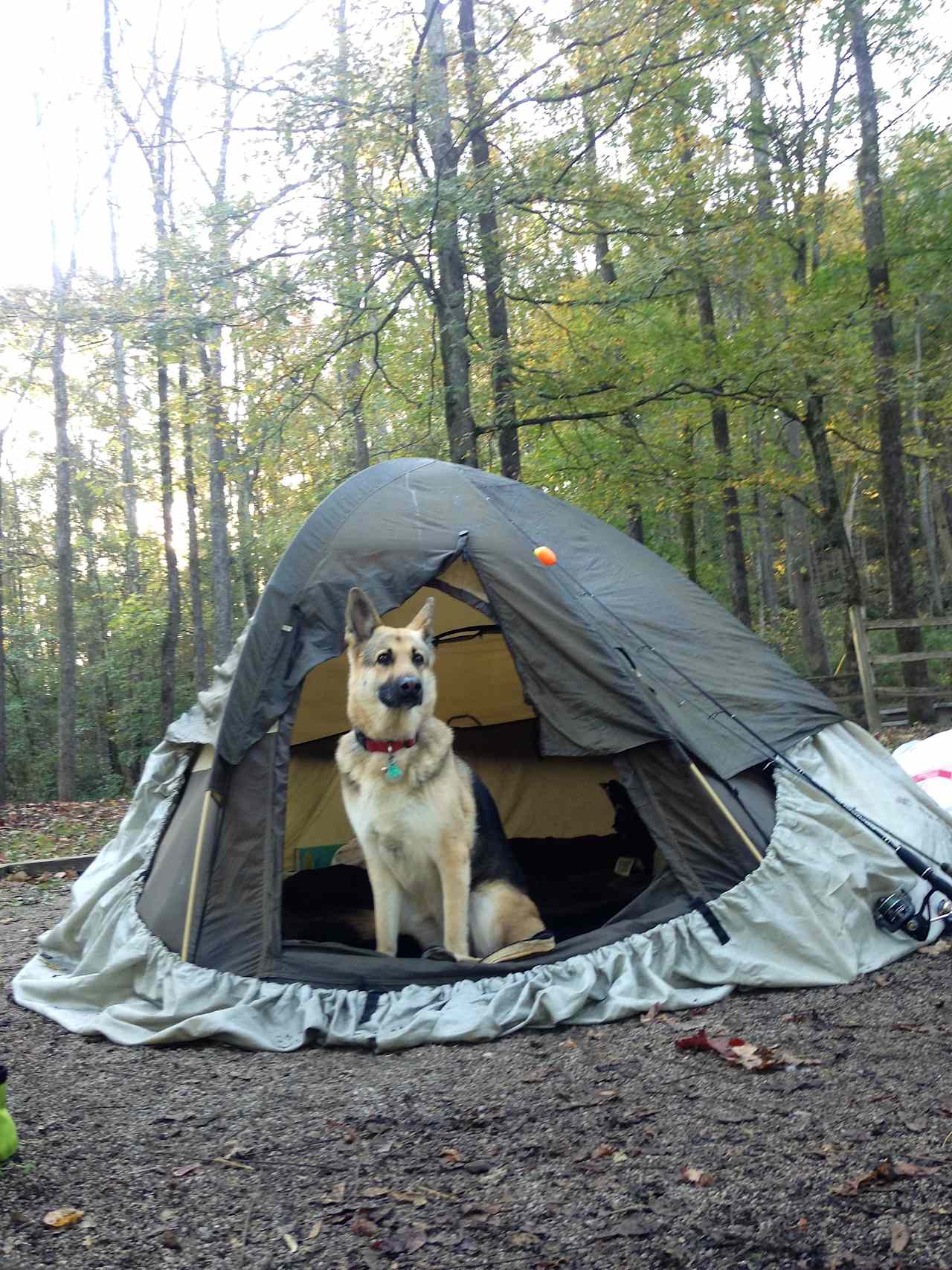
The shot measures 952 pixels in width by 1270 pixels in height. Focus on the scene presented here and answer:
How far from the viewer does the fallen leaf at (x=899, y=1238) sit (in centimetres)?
210

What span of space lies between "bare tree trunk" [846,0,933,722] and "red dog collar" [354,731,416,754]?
33.9 ft

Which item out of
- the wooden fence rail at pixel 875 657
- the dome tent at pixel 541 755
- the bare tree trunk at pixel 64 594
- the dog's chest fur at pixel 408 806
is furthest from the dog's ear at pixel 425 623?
the bare tree trunk at pixel 64 594

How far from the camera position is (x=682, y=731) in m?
4.43

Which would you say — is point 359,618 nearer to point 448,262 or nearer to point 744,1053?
point 744,1053

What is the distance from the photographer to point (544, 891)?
5.60m

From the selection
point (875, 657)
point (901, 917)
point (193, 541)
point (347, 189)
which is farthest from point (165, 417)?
point (901, 917)

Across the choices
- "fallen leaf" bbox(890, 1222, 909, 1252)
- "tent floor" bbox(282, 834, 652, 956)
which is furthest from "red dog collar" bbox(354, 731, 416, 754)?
"fallen leaf" bbox(890, 1222, 909, 1252)

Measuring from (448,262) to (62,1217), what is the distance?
871 centimetres

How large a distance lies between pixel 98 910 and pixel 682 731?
2964 millimetres

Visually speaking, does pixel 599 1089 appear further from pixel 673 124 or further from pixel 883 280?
pixel 883 280

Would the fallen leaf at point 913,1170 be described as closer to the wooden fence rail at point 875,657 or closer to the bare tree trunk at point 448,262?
the bare tree trunk at point 448,262

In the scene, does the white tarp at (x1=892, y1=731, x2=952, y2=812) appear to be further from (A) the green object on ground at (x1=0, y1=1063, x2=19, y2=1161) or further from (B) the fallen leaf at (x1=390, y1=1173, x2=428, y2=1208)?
(A) the green object on ground at (x1=0, y1=1063, x2=19, y2=1161)

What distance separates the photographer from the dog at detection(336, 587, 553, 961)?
438cm

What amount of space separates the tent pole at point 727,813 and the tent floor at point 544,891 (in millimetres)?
999
